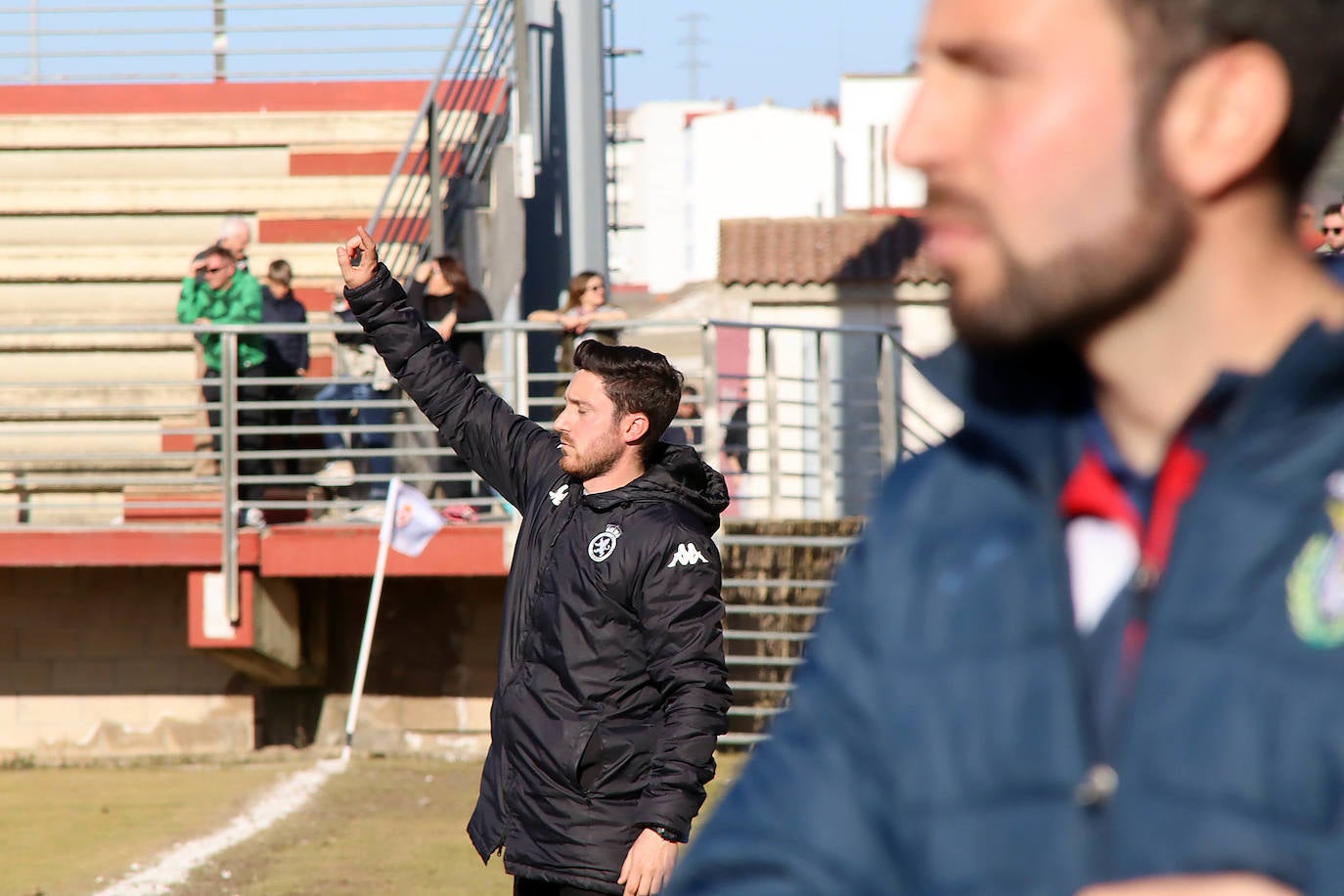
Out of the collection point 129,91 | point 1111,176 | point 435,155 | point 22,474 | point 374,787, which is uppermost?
point 129,91

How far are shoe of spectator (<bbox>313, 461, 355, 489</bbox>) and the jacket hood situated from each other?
5.70 m

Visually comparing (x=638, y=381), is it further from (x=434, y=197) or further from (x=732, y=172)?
(x=732, y=172)

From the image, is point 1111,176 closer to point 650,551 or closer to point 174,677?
point 650,551

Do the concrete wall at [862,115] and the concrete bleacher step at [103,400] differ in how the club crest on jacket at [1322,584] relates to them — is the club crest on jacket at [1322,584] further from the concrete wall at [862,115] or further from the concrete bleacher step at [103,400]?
the concrete wall at [862,115]

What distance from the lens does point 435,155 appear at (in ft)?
36.7

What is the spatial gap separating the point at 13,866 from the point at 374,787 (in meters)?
2.27

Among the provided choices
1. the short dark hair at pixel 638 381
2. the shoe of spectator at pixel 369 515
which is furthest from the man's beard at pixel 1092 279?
the shoe of spectator at pixel 369 515

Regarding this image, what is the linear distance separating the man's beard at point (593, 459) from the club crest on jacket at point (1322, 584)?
11.3ft

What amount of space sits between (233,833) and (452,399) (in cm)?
461

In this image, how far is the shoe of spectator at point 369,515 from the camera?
10706 millimetres

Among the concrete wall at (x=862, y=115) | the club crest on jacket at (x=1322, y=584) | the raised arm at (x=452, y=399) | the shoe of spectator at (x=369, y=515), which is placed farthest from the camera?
the concrete wall at (x=862, y=115)

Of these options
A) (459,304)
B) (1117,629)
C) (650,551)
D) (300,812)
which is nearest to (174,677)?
(300,812)

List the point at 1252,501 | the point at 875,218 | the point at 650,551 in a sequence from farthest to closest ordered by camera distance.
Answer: the point at 875,218
the point at 650,551
the point at 1252,501

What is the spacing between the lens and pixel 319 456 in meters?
10.2
